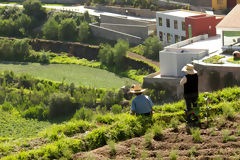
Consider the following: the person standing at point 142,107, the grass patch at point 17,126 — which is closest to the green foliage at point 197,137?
the person standing at point 142,107

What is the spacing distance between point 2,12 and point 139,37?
22.5 metres

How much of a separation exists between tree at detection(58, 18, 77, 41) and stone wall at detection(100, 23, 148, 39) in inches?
155

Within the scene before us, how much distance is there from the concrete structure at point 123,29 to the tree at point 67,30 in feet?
7.28

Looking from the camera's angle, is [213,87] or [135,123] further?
[213,87]

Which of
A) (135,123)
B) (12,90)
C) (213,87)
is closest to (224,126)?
(135,123)

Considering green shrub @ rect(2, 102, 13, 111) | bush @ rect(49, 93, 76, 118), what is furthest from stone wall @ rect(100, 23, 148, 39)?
green shrub @ rect(2, 102, 13, 111)

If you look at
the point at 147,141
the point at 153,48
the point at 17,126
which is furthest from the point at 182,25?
the point at 147,141

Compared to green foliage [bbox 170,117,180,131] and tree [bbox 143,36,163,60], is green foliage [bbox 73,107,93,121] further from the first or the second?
green foliage [bbox 170,117,180,131]

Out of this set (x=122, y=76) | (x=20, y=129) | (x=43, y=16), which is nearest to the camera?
(x=20, y=129)

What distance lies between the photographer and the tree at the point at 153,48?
43.8 meters

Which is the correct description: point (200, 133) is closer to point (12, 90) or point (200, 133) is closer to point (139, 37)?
point (12, 90)

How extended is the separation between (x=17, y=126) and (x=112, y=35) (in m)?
22.4

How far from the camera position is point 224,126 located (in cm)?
1088

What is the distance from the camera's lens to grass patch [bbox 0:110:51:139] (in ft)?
99.7
